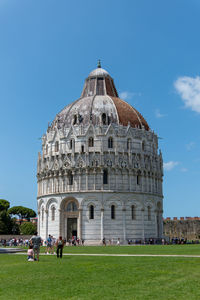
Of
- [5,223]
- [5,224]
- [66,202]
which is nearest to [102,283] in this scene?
[66,202]

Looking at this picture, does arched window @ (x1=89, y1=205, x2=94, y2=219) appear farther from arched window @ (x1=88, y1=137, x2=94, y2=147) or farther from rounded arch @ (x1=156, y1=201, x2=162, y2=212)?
rounded arch @ (x1=156, y1=201, x2=162, y2=212)

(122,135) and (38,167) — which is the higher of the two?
(122,135)

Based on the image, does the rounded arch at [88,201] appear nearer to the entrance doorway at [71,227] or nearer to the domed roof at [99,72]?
the entrance doorway at [71,227]

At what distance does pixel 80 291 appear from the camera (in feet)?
37.2

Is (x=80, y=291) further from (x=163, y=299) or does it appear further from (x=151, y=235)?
(x=151, y=235)

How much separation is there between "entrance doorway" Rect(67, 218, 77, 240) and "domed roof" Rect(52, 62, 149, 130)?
1694 cm

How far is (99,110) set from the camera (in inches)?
2694

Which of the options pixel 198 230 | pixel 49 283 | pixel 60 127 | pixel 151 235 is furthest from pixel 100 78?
pixel 49 283

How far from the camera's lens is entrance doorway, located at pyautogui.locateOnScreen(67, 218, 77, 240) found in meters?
63.4

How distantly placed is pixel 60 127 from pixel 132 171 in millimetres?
15798

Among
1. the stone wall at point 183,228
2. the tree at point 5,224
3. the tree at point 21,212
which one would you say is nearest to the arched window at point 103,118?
the tree at point 5,224

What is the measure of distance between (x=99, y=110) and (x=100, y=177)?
1293 centimetres

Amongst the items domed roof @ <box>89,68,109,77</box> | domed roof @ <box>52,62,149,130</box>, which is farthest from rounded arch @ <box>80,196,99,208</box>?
domed roof @ <box>89,68,109,77</box>

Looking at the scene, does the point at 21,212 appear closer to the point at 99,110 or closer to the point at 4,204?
the point at 4,204
